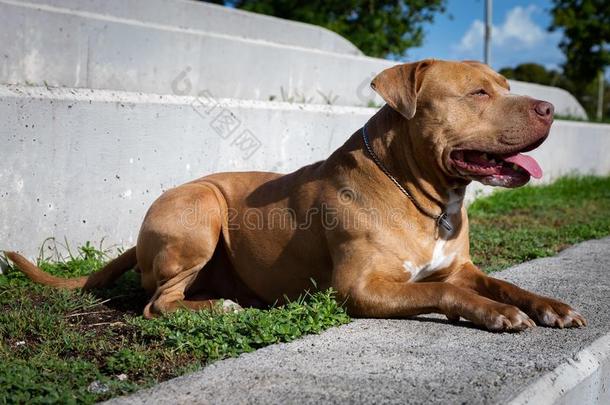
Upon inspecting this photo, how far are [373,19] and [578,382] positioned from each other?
1298cm

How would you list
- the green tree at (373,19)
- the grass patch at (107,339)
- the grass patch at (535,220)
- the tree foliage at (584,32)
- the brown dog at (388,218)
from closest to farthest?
1. the grass patch at (107,339)
2. the brown dog at (388,218)
3. the grass patch at (535,220)
4. the green tree at (373,19)
5. the tree foliage at (584,32)

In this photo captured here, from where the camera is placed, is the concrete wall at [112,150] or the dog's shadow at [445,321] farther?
the concrete wall at [112,150]

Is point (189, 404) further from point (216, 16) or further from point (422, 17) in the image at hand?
point (422, 17)

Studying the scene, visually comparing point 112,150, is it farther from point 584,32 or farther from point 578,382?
point 584,32

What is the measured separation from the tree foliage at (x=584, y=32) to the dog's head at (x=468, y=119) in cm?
1584

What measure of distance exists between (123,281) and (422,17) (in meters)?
12.1

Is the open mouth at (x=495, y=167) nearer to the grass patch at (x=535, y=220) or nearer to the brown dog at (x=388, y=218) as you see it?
the brown dog at (x=388, y=218)

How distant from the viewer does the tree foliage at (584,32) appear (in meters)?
18.3

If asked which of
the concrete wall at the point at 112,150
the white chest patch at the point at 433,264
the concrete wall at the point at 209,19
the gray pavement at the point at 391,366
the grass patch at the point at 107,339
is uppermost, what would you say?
the concrete wall at the point at 209,19

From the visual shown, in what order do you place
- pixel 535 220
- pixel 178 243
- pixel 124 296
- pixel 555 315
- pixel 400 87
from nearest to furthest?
pixel 555 315
pixel 400 87
pixel 178 243
pixel 124 296
pixel 535 220

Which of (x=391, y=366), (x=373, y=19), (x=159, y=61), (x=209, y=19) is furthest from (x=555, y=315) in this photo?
(x=373, y=19)

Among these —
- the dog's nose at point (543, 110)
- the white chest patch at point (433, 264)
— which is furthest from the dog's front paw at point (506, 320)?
the dog's nose at point (543, 110)

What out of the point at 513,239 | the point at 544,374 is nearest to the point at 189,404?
the point at 544,374

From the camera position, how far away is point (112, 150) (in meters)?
5.36
